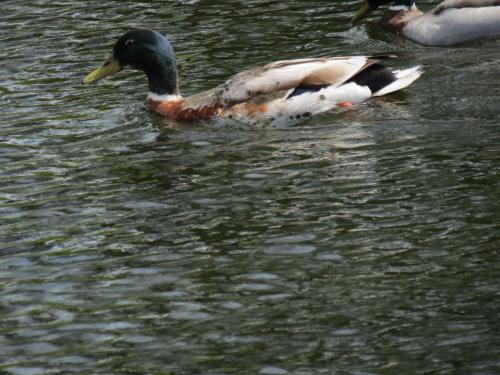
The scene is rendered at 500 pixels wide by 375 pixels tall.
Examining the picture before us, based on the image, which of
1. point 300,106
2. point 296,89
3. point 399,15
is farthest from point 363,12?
point 300,106

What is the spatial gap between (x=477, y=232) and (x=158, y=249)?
2.14m

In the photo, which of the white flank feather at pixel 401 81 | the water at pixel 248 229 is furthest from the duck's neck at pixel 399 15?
the white flank feather at pixel 401 81

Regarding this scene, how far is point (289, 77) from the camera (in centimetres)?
1219

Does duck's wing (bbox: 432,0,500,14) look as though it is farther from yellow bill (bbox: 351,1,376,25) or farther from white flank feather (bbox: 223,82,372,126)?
white flank feather (bbox: 223,82,372,126)

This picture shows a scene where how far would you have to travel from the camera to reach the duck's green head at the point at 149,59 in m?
13.2

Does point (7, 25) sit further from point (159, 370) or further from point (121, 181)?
point (159, 370)

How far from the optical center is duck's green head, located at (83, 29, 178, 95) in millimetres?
13188

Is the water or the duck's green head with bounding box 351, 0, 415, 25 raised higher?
the duck's green head with bounding box 351, 0, 415, 25

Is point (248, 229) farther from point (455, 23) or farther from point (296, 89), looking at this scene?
point (455, 23)

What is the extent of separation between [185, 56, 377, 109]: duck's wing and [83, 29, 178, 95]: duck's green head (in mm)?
975

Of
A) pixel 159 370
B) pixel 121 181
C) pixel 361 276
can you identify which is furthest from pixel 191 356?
pixel 121 181

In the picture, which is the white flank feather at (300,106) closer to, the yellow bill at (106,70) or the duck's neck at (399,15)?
the yellow bill at (106,70)

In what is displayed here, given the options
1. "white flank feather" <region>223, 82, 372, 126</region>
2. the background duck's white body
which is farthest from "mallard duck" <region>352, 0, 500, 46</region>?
"white flank feather" <region>223, 82, 372, 126</region>

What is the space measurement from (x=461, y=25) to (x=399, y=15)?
126 cm
